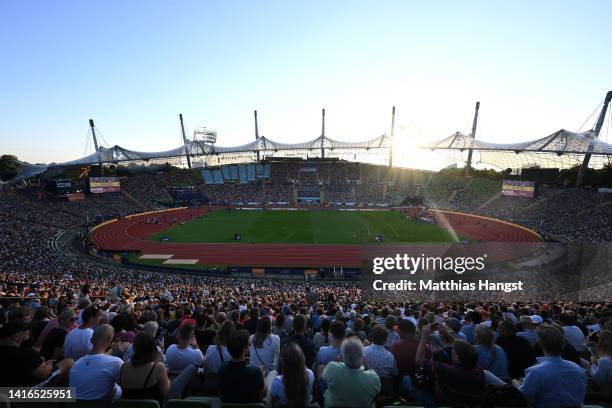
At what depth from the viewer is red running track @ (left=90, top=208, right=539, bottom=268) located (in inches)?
1298

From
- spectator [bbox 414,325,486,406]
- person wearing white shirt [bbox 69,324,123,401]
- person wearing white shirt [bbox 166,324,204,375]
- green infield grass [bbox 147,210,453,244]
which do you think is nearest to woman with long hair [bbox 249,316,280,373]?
person wearing white shirt [bbox 166,324,204,375]

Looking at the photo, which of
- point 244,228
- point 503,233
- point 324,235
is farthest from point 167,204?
point 503,233

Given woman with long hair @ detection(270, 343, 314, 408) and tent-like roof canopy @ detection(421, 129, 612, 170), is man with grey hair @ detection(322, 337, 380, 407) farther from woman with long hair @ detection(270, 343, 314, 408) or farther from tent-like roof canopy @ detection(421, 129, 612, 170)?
tent-like roof canopy @ detection(421, 129, 612, 170)

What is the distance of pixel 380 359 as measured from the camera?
4836 mm

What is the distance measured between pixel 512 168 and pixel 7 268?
9362 centimetres

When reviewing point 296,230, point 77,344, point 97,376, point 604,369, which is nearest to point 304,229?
point 296,230

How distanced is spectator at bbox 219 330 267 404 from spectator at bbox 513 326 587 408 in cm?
291

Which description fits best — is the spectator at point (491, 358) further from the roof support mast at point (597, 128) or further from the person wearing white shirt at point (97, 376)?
the roof support mast at point (597, 128)

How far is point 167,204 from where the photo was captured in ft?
240

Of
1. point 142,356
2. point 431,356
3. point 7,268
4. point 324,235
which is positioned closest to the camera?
point 142,356

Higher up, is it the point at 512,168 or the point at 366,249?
the point at 512,168

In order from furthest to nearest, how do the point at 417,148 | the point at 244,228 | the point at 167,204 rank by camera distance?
the point at 417,148
the point at 167,204
the point at 244,228

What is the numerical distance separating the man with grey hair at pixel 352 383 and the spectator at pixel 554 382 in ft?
5.72

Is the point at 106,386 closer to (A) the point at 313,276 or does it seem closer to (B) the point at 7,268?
(A) the point at 313,276
